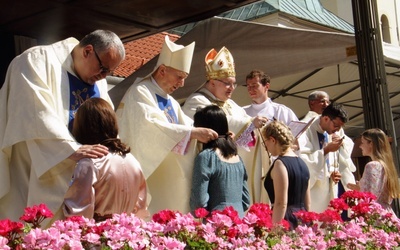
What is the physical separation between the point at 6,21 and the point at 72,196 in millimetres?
4002


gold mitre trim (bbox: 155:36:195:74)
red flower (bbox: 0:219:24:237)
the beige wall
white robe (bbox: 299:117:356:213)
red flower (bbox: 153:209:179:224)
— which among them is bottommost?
white robe (bbox: 299:117:356:213)

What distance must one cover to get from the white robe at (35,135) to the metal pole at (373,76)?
11.7ft

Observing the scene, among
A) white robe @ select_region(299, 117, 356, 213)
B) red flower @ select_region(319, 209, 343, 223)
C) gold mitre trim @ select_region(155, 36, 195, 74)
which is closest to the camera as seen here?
red flower @ select_region(319, 209, 343, 223)

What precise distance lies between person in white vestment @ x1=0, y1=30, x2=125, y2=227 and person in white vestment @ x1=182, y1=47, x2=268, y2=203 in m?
1.59

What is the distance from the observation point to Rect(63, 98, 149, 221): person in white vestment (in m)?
3.75

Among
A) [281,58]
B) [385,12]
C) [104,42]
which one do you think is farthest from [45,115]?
[385,12]

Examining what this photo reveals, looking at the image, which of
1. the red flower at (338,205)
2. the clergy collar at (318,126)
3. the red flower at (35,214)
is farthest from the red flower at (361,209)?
the clergy collar at (318,126)

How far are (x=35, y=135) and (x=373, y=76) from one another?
156 inches

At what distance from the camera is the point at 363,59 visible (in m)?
7.56

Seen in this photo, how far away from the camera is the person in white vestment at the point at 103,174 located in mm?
3748

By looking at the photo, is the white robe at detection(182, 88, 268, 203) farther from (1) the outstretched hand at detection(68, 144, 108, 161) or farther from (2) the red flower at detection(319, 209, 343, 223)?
(1) the outstretched hand at detection(68, 144, 108, 161)

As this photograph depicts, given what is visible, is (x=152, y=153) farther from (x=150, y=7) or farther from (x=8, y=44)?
(x=8, y=44)

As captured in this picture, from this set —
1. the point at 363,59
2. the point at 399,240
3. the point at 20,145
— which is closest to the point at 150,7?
the point at 363,59

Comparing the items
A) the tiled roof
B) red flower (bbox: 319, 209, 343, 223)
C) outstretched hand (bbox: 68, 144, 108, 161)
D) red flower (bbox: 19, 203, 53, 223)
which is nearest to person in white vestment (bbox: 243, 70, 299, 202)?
red flower (bbox: 319, 209, 343, 223)
